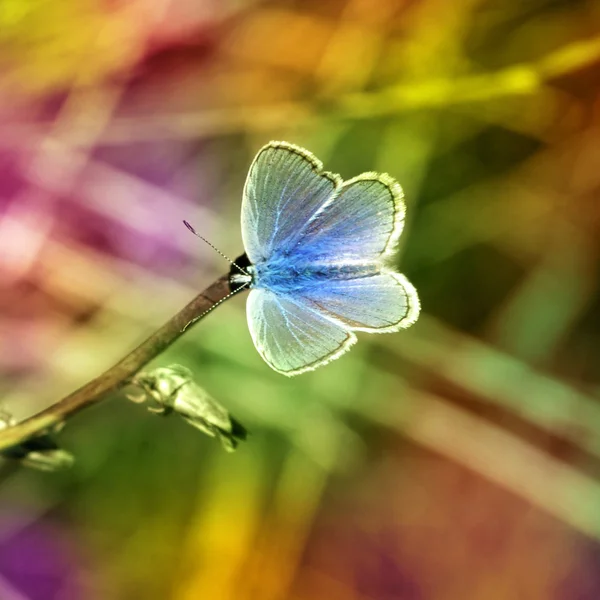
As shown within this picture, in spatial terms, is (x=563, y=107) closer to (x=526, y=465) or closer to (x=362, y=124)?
(x=362, y=124)

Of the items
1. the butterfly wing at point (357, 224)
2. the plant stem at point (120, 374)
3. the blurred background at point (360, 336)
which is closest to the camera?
the plant stem at point (120, 374)

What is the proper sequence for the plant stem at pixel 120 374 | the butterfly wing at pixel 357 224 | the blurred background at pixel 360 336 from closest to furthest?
the plant stem at pixel 120 374 < the butterfly wing at pixel 357 224 < the blurred background at pixel 360 336

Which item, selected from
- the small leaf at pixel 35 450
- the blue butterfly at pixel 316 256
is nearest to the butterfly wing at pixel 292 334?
the blue butterfly at pixel 316 256

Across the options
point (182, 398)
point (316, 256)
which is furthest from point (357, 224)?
point (182, 398)

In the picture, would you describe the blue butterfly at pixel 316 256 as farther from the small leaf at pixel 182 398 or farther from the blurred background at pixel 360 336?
the blurred background at pixel 360 336

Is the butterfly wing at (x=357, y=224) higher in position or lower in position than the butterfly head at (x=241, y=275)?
higher

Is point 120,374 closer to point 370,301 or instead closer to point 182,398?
point 182,398

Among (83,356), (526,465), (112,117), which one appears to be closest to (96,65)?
(112,117)

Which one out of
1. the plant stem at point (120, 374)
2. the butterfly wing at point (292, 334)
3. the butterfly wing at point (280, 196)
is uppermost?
the butterfly wing at point (280, 196)
